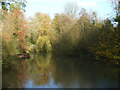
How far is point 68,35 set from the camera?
18.2 m

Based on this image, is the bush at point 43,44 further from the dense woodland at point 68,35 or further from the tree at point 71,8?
the tree at point 71,8

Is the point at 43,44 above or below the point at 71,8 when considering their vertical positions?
below

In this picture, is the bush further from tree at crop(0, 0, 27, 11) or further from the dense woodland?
tree at crop(0, 0, 27, 11)

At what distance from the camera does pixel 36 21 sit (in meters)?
25.3

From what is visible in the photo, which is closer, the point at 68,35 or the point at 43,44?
the point at 68,35

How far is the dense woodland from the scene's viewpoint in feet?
40.9

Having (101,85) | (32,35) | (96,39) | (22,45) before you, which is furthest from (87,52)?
(101,85)

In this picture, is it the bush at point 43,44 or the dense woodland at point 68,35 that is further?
the bush at point 43,44

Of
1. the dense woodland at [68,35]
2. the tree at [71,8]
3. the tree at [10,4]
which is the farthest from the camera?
the tree at [71,8]

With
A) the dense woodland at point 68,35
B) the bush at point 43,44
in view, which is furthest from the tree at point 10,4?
the bush at point 43,44

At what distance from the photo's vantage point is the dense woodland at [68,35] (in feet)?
40.9

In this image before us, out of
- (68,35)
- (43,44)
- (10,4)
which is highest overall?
(10,4)

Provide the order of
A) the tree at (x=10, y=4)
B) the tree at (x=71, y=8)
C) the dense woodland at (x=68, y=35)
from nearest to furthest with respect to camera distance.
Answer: the dense woodland at (x=68, y=35)
the tree at (x=10, y=4)
the tree at (x=71, y=8)

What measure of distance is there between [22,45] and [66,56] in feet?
16.8
